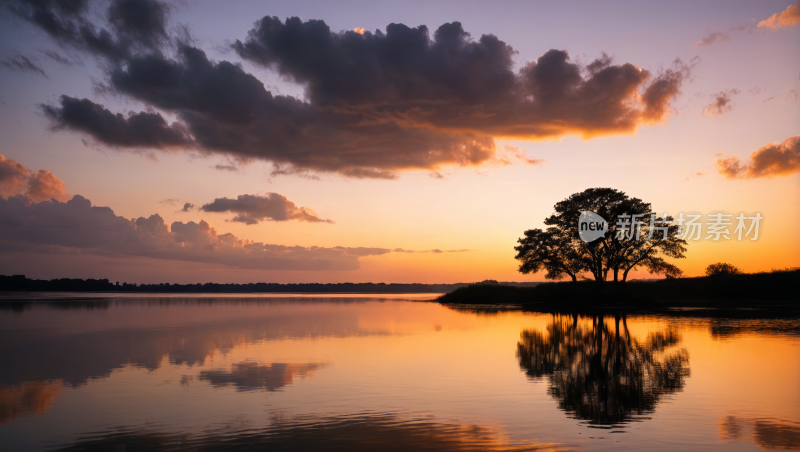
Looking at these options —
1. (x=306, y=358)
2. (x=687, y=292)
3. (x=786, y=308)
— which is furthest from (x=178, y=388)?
(x=687, y=292)

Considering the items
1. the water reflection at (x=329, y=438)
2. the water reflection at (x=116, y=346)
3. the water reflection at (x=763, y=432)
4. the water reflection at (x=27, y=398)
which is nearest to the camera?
the water reflection at (x=329, y=438)

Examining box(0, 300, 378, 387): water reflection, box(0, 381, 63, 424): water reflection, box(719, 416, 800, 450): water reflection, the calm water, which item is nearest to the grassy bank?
the calm water

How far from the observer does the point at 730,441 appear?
39.0ft

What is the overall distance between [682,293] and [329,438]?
91302mm

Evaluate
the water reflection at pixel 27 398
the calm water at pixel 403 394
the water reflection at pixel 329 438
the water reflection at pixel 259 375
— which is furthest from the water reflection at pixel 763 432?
the water reflection at pixel 27 398

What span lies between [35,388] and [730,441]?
23507 millimetres

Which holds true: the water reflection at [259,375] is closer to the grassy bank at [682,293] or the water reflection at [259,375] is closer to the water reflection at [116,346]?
the water reflection at [116,346]

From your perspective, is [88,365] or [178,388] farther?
[88,365]

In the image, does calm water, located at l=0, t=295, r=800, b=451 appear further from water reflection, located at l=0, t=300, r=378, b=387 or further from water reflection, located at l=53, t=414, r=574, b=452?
Answer: water reflection, located at l=0, t=300, r=378, b=387

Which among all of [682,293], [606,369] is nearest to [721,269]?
[682,293]

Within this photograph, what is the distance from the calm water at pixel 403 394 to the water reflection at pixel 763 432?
0.06 meters

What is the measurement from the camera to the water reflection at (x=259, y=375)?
61.6ft

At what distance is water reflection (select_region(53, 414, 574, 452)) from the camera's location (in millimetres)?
11477

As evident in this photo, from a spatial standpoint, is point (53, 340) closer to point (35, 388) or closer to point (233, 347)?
point (233, 347)
